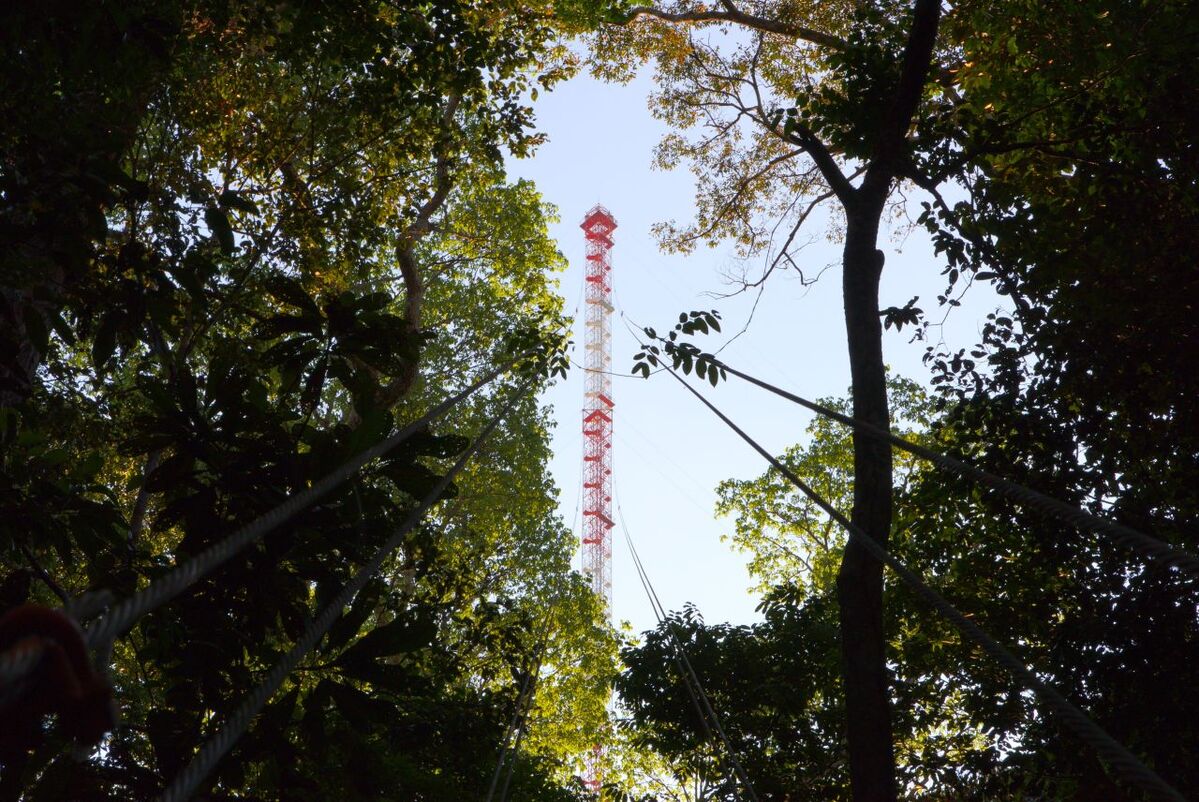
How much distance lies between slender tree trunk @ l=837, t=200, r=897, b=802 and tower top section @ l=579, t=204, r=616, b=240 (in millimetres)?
17689

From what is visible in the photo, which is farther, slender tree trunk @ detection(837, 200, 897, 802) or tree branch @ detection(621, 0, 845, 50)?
tree branch @ detection(621, 0, 845, 50)

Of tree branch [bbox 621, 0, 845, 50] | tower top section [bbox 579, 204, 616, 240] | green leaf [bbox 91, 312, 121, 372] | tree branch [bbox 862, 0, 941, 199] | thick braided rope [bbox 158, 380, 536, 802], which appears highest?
tower top section [bbox 579, 204, 616, 240]

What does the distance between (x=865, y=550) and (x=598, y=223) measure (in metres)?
18.5

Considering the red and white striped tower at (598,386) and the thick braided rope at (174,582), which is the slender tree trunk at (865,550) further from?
the red and white striped tower at (598,386)

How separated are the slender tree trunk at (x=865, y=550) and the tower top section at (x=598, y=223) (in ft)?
58.0

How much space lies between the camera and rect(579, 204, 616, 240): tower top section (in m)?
21.2

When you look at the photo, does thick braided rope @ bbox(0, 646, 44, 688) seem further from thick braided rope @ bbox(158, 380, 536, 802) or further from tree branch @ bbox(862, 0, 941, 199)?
tree branch @ bbox(862, 0, 941, 199)

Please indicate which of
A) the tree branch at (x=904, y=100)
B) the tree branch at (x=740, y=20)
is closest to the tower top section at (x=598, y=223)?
the tree branch at (x=740, y=20)

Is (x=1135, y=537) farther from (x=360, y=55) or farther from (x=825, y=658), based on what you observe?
(x=825, y=658)

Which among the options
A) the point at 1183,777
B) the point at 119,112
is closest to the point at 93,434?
the point at 119,112

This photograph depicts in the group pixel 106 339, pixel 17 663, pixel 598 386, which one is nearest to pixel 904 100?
pixel 106 339

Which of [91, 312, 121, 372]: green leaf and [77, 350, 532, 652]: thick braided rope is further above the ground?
[91, 312, 121, 372]: green leaf

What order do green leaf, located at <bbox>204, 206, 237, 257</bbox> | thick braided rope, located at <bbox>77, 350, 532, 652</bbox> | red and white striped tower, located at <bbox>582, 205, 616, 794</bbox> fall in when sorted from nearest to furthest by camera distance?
1. thick braided rope, located at <bbox>77, 350, 532, 652</bbox>
2. green leaf, located at <bbox>204, 206, 237, 257</bbox>
3. red and white striped tower, located at <bbox>582, 205, 616, 794</bbox>

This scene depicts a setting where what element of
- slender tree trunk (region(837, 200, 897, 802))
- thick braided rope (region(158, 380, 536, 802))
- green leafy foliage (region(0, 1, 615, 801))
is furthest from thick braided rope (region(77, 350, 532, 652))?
slender tree trunk (region(837, 200, 897, 802))
